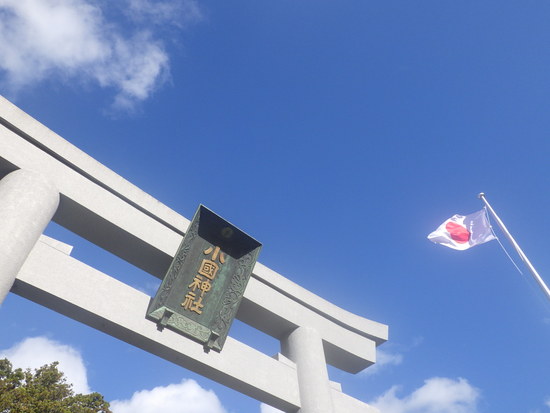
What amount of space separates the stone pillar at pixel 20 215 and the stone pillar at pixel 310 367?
21.8 feet

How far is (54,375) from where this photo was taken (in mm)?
14133

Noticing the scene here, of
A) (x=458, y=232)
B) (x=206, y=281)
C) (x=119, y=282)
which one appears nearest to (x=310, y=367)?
(x=206, y=281)

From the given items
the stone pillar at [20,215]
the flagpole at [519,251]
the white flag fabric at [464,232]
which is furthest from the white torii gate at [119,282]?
the flagpole at [519,251]

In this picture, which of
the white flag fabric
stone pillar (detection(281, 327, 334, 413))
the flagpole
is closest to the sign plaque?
stone pillar (detection(281, 327, 334, 413))

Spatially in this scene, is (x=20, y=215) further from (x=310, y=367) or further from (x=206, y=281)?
(x=310, y=367)

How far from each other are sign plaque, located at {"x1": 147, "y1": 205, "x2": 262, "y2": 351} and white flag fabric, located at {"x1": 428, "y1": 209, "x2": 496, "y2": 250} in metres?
4.44

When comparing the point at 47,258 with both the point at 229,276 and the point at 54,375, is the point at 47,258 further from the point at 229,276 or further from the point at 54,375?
the point at 54,375

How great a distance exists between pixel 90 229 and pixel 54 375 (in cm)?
851

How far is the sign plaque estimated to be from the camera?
8422 millimetres

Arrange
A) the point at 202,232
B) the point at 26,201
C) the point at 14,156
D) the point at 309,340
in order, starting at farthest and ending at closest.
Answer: the point at 309,340, the point at 202,232, the point at 14,156, the point at 26,201

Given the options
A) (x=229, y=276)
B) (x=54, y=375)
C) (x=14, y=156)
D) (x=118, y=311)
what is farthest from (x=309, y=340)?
(x=54, y=375)

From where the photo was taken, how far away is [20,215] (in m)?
7.07

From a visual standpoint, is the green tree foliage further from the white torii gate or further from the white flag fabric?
the white flag fabric

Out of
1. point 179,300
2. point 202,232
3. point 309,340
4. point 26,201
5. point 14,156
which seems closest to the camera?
point 26,201
